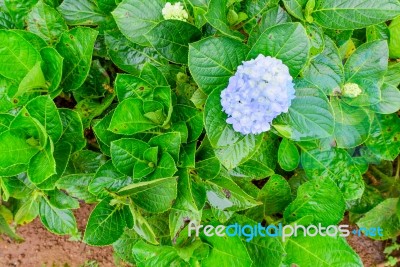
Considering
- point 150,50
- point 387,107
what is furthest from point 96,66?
point 387,107

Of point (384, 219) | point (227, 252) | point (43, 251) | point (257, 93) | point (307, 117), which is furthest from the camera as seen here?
point (43, 251)

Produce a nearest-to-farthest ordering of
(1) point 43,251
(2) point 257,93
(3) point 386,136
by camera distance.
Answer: (2) point 257,93
(3) point 386,136
(1) point 43,251

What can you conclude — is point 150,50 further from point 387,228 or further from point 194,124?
point 387,228

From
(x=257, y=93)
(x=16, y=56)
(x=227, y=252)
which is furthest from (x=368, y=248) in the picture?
(x=16, y=56)

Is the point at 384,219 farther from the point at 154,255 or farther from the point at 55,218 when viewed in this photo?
the point at 55,218

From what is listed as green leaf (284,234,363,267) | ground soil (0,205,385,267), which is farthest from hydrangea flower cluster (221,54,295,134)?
ground soil (0,205,385,267)

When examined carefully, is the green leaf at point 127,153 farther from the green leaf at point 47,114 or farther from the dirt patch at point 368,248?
the dirt patch at point 368,248

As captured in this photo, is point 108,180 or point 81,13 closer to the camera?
point 108,180
